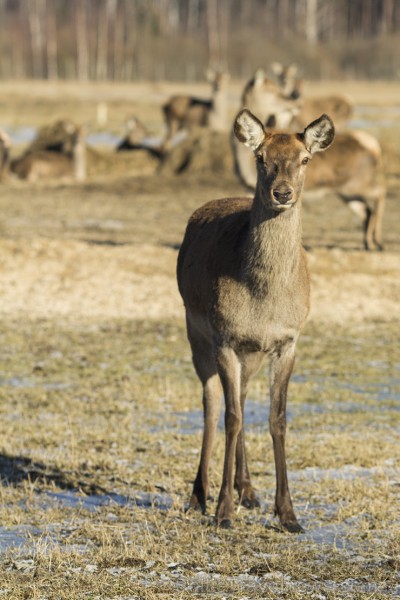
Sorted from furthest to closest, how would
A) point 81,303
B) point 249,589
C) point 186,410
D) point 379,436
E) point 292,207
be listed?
1. point 81,303
2. point 186,410
3. point 379,436
4. point 292,207
5. point 249,589

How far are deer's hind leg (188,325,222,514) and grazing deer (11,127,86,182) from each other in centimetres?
2082

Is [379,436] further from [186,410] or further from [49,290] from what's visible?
[49,290]

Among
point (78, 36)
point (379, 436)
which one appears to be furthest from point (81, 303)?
point (78, 36)

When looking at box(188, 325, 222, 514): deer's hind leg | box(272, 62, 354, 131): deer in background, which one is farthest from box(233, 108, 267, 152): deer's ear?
box(272, 62, 354, 131): deer in background

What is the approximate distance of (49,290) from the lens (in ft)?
47.1

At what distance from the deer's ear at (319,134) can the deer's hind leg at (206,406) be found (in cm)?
140

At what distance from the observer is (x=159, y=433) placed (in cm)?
886

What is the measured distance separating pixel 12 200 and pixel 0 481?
674 inches

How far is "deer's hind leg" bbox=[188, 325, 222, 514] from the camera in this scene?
7086mm

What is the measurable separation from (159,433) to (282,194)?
A: 3.00 m

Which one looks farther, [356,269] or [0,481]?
[356,269]

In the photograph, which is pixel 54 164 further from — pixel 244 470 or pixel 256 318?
pixel 256 318

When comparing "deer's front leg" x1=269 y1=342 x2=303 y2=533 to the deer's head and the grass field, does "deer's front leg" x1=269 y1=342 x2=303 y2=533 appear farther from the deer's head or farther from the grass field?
the deer's head

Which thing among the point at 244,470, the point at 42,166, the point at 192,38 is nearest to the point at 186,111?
the point at 42,166
